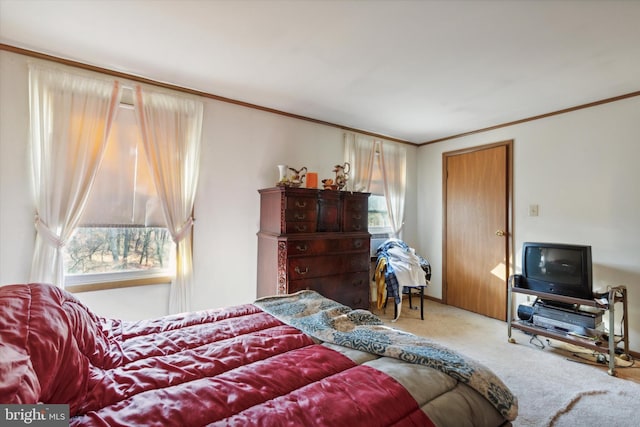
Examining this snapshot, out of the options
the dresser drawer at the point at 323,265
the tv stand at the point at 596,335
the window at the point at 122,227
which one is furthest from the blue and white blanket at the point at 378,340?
the tv stand at the point at 596,335

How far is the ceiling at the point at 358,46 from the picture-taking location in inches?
69.1

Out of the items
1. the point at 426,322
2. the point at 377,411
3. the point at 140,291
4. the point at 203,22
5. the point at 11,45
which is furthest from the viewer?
the point at 426,322

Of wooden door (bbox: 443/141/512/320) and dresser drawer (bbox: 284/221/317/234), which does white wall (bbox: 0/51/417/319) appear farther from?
wooden door (bbox: 443/141/512/320)

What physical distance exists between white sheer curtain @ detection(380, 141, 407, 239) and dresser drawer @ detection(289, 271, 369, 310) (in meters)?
1.35

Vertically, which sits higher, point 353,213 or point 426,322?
point 353,213

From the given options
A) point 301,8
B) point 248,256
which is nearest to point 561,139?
point 301,8

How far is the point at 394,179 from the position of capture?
4484 mm

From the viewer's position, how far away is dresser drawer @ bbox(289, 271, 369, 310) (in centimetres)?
291

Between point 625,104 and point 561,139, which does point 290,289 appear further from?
point 625,104

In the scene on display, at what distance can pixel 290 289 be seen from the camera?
279cm

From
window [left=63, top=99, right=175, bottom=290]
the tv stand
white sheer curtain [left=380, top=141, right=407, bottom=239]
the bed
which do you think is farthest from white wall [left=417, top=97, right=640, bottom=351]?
window [left=63, top=99, right=175, bottom=290]

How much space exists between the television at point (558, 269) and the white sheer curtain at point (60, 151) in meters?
4.09

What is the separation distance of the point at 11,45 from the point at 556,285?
16.0ft

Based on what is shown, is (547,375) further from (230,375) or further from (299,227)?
(230,375)
